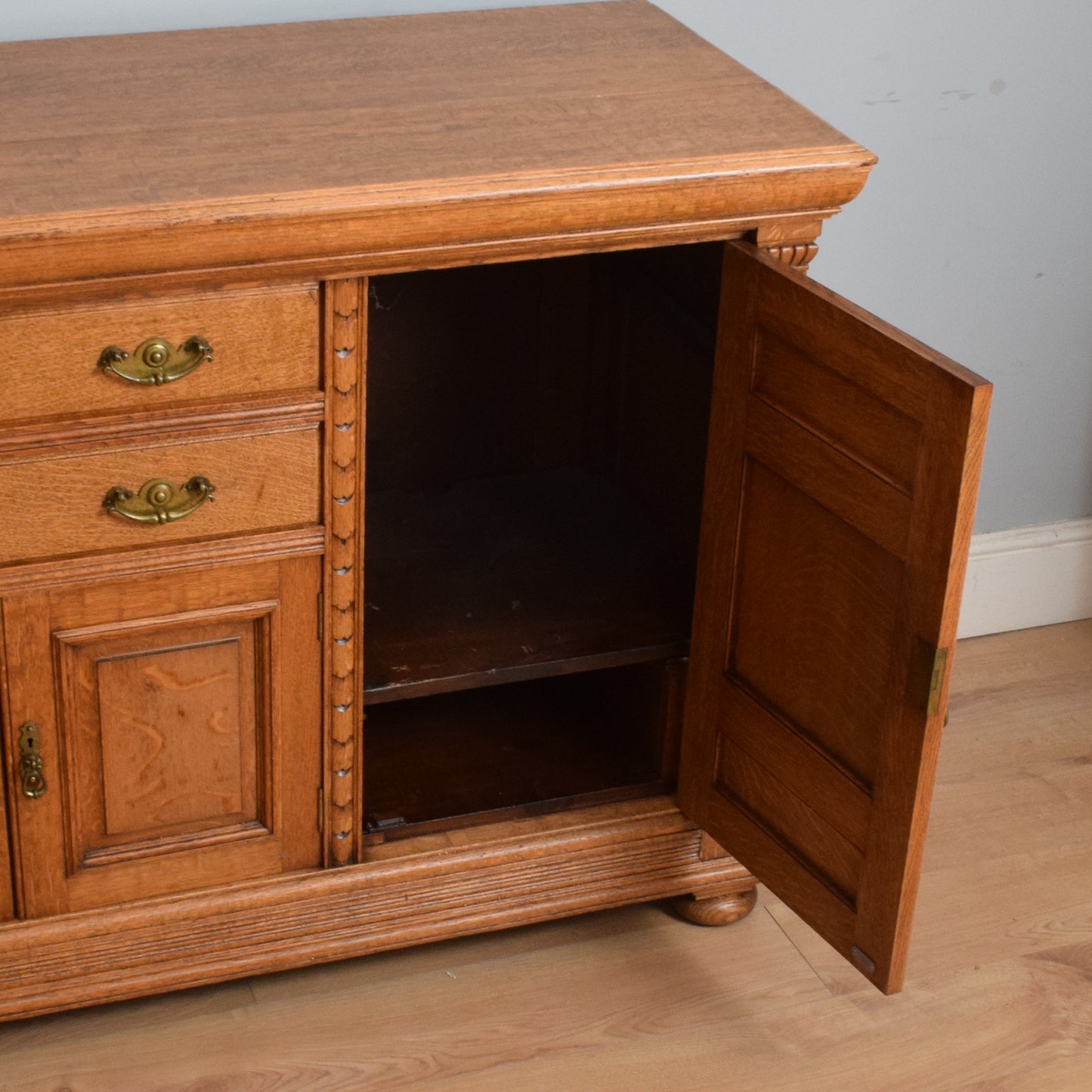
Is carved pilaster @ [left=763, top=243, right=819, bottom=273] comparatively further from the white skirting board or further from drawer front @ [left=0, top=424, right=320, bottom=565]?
the white skirting board

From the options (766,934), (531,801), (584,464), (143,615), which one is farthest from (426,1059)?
(584,464)

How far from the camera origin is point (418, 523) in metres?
2.05

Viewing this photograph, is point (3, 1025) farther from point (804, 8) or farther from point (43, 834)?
point (804, 8)

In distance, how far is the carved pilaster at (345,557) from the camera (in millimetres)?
1522

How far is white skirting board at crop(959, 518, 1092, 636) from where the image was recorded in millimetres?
2555

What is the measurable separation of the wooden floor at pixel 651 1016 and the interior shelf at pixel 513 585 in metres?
0.37

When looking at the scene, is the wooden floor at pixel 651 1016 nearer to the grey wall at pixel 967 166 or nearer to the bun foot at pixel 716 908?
the bun foot at pixel 716 908

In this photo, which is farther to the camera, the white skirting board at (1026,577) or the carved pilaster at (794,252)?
the white skirting board at (1026,577)

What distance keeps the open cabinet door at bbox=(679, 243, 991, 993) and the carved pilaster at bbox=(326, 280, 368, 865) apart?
1.21 feet

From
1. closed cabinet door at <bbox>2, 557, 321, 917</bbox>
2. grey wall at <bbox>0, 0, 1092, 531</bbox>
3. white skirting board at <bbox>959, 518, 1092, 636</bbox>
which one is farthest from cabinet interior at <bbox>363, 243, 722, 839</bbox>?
white skirting board at <bbox>959, 518, 1092, 636</bbox>

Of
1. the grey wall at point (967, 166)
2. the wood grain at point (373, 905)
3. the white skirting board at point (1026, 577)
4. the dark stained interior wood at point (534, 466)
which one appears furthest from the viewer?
the white skirting board at point (1026, 577)

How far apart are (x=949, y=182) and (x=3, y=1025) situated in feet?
5.15

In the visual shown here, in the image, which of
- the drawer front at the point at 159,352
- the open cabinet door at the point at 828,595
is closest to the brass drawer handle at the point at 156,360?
the drawer front at the point at 159,352

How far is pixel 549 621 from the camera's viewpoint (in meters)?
1.88
